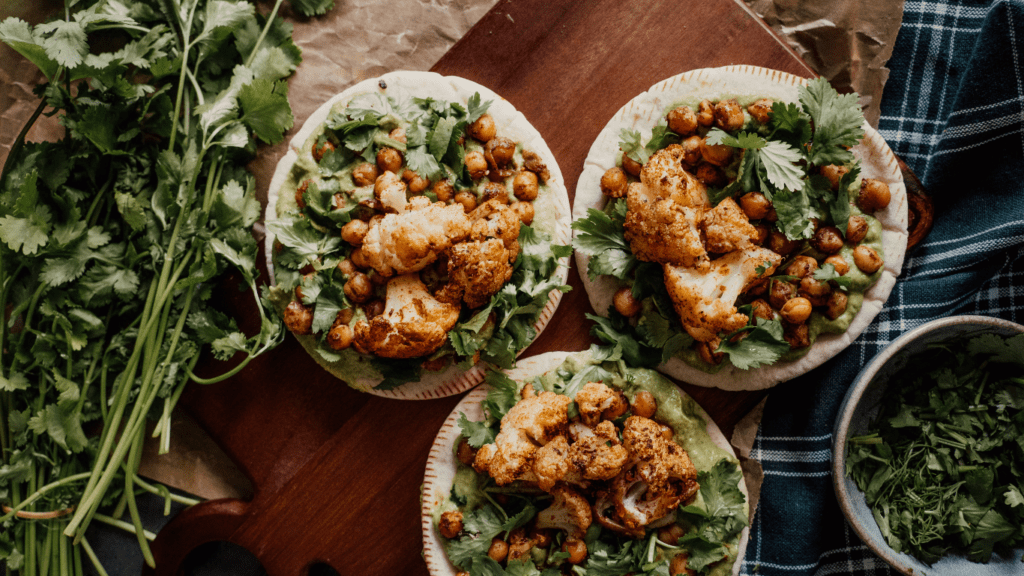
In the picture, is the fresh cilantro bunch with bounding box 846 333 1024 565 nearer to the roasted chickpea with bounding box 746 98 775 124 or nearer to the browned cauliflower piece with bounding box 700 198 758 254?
the browned cauliflower piece with bounding box 700 198 758 254

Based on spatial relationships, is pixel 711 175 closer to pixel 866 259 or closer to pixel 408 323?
pixel 866 259

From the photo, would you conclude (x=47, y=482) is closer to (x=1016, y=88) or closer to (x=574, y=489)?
(x=574, y=489)

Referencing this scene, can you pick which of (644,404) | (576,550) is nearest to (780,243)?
(644,404)

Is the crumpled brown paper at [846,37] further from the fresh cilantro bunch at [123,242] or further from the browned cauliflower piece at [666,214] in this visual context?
the fresh cilantro bunch at [123,242]

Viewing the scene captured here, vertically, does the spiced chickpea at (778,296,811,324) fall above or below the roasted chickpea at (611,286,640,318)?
above

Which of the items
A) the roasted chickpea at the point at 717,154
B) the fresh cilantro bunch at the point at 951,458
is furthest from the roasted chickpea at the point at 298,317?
the fresh cilantro bunch at the point at 951,458

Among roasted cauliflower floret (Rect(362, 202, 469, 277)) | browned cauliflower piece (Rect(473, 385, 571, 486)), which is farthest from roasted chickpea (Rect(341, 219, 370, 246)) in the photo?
browned cauliflower piece (Rect(473, 385, 571, 486))
